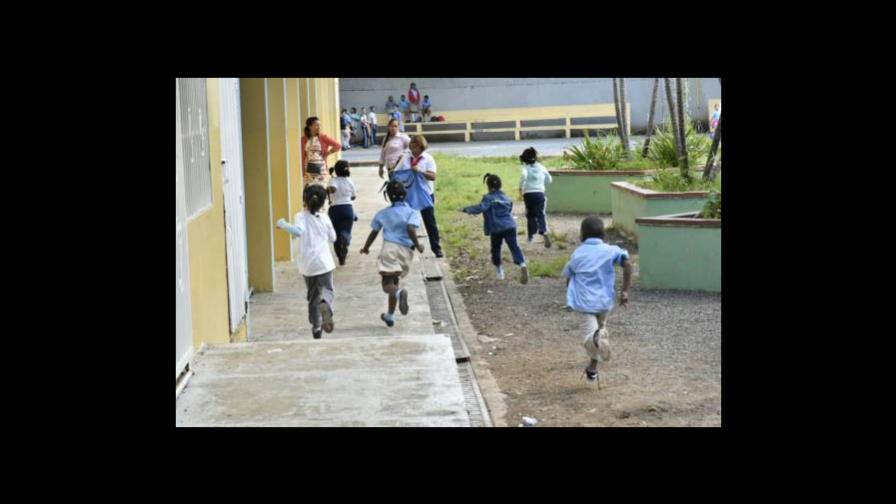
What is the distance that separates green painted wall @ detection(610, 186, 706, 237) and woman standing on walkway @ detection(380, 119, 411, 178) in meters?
2.97

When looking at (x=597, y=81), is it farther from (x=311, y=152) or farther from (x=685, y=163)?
(x=311, y=152)

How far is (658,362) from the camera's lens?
882 centimetres

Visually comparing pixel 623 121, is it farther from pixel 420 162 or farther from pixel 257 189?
pixel 257 189

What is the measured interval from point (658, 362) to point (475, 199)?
1204 cm

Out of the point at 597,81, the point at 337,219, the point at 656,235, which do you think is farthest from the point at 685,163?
the point at 597,81

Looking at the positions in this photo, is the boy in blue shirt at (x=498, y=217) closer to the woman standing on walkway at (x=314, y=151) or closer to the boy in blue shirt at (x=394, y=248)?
the woman standing on walkway at (x=314, y=151)

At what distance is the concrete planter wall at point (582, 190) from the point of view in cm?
1877

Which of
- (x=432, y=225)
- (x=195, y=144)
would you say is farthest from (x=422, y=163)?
(x=195, y=144)

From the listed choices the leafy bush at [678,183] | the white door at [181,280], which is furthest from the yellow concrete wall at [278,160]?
the white door at [181,280]

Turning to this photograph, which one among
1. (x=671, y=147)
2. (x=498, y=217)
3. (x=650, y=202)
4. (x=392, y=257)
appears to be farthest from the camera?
(x=671, y=147)

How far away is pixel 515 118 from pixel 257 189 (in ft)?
90.9

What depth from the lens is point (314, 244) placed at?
29.4ft

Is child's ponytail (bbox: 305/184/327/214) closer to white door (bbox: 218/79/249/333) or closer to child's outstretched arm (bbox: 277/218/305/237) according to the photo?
child's outstretched arm (bbox: 277/218/305/237)

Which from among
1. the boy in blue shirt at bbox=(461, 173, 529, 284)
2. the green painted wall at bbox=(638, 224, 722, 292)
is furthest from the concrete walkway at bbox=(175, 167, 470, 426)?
the green painted wall at bbox=(638, 224, 722, 292)
